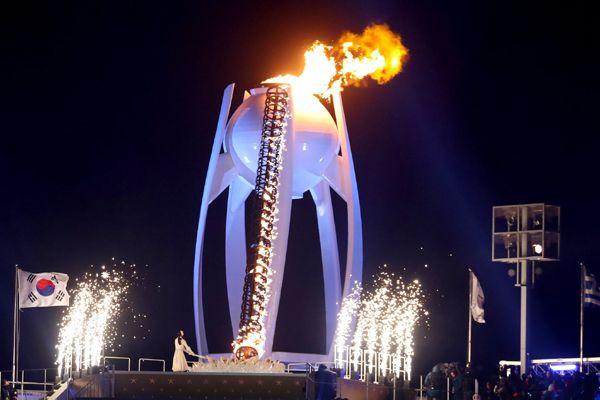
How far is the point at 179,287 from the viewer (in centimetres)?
6519

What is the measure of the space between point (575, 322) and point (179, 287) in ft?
60.9

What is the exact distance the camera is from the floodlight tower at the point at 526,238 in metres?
45.5

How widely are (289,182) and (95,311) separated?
9331 mm

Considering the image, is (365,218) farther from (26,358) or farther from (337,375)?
(337,375)

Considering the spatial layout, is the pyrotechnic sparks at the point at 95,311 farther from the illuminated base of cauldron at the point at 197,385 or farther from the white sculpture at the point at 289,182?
the white sculpture at the point at 289,182

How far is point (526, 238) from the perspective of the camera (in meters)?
45.9

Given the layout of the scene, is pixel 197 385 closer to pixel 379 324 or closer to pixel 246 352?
pixel 246 352

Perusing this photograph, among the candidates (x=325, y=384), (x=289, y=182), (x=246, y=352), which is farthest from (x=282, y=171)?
(x=325, y=384)

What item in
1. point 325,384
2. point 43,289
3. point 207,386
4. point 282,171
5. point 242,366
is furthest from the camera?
point 282,171

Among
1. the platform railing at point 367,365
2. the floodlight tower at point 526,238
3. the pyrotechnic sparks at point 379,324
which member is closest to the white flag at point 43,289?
the platform railing at point 367,365

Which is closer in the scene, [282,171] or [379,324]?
[282,171]

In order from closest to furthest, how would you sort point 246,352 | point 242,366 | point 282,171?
point 242,366, point 246,352, point 282,171

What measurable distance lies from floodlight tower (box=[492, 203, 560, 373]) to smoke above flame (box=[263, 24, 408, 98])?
6300 mm

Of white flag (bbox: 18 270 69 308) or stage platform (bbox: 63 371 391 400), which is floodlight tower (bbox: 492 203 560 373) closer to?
stage platform (bbox: 63 371 391 400)
